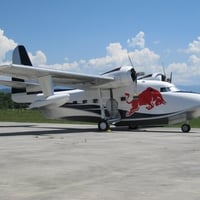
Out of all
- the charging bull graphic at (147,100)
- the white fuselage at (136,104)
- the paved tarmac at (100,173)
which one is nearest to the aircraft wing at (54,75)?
the white fuselage at (136,104)

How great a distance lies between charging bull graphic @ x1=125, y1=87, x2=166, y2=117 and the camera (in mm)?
25781

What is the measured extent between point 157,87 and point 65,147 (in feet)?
38.0

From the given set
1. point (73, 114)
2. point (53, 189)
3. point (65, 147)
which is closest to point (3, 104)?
point (73, 114)

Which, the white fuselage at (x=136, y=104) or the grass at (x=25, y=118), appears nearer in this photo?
the white fuselage at (x=136, y=104)

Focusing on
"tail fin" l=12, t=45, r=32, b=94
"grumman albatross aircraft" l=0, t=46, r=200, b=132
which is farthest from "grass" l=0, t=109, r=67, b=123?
"grumman albatross aircraft" l=0, t=46, r=200, b=132

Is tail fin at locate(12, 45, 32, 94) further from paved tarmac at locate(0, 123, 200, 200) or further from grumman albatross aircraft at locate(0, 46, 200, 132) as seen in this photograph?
paved tarmac at locate(0, 123, 200, 200)

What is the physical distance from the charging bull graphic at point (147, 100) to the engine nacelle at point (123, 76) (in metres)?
1.12

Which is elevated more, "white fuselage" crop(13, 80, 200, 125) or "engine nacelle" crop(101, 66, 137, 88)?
"engine nacelle" crop(101, 66, 137, 88)

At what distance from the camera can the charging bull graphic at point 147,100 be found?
25.8m

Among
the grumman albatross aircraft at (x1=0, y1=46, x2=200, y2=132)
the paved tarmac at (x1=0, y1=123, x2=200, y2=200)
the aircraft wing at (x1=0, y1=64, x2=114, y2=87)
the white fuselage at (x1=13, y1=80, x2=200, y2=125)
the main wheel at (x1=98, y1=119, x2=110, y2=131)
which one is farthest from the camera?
the main wheel at (x1=98, y1=119, x2=110, y2=131)

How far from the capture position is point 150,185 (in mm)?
Result: 8227

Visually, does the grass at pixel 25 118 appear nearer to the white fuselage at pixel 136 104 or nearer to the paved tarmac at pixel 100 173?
the white fuselage at pixel 136 104

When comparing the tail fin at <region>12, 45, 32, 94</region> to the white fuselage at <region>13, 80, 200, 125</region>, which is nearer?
the white fuselage at <region>13, 80, 200, 125</region>

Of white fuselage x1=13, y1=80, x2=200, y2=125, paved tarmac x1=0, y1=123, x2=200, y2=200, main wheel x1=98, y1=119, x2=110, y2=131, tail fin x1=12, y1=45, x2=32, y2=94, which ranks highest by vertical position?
tail fin x1=12, y1=45, x2=32, y2=94
